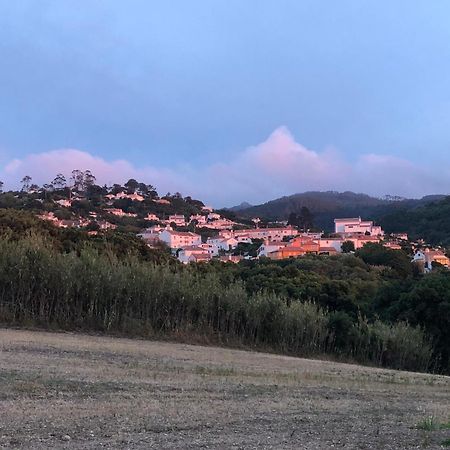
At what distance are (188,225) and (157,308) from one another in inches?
3526

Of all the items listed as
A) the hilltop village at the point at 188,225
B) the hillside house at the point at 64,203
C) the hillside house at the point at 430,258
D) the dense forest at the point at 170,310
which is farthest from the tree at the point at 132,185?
the dense forest at the point at 170,310

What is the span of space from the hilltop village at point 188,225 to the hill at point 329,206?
13145 mm

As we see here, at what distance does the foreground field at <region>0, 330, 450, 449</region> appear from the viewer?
208 inches

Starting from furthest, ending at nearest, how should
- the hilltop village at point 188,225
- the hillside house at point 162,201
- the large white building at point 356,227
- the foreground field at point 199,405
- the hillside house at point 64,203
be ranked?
the hillside house at point 162,201 < the large white building at point 356,227 < the hillside house at point 64,203 < the hilltop village at point 188,225 < the foreground field at point 199,405

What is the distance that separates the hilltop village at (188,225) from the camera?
7125 centimetres

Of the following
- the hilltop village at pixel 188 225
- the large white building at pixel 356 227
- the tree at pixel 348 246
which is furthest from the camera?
the large white building at pixel 356 227

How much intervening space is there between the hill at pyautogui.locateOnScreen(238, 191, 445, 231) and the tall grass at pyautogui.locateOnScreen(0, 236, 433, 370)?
105m

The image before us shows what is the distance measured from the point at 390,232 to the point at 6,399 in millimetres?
97053

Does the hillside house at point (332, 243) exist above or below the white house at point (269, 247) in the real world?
above

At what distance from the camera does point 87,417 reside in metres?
5.95

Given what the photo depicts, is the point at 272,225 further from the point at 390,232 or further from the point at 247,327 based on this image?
the point at 247,327

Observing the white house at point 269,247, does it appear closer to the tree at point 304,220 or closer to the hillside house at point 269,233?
the hillside house at point 269,233

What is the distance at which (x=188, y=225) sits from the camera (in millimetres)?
108188

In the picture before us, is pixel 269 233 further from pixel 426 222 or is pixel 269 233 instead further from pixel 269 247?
pixel 426 222
